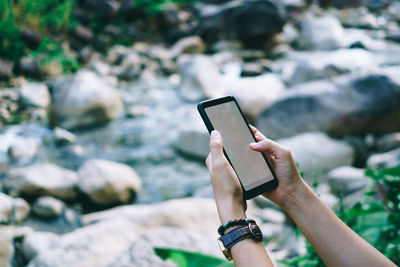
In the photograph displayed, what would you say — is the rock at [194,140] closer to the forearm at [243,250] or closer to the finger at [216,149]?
the finger at [216,149]

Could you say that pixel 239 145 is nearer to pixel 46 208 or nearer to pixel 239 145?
pixel 239 145

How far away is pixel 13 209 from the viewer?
294 cm

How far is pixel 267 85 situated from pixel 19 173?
12.4ft

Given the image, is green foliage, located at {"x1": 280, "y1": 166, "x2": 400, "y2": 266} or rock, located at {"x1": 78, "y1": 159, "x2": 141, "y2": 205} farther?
rock, located at {"x1": 78, "y1": 159, "x2": 141, "y2": 205}

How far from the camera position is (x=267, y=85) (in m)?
5.34

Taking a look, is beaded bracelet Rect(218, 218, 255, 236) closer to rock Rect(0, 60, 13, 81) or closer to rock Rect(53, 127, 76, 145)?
rock Rect(53, 127, 76, 145)

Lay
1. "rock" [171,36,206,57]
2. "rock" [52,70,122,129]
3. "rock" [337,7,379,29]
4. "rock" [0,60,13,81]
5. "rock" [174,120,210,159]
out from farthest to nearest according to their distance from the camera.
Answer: "rock" [337,7,379,29] < "rock" [171,36,206,57] < "rock" [0,60,13,81] < "rock" [52,70,122,129] < "rock" [174,120,210,159]

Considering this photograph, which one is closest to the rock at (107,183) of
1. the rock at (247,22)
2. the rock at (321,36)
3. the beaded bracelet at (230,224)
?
the beaded bracelet at (230,224)

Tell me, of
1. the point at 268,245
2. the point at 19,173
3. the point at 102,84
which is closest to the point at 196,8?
the point at 102,84

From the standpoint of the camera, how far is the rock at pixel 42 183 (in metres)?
3.28

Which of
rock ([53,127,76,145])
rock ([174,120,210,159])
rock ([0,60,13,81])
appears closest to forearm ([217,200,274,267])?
rock ([174,120,210,159])

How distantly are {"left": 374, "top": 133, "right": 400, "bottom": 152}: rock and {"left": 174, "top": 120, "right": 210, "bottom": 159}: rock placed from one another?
1.97 metres

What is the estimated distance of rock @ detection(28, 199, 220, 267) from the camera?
1.75 m

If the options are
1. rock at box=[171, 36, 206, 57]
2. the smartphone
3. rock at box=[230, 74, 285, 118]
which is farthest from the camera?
rock at box=[171, 36, 206, 57]
